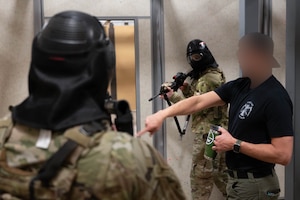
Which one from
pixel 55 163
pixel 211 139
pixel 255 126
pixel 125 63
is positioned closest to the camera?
pixel 55 163

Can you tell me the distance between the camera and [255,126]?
151 cm

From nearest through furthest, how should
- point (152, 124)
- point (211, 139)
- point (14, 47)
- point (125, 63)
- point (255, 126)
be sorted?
point (152, 124) → point (255, 126) → point (211, 139) → point (14, 47) → point (125, 63)

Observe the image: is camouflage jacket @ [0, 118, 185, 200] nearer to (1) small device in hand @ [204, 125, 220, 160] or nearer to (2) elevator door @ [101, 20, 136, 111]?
(1) small device in hand @ [204, 125, 220, 160]

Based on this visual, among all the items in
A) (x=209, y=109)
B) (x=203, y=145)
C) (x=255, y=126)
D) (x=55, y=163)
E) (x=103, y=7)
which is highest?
(x=103, y=7)

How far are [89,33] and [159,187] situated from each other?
424mm

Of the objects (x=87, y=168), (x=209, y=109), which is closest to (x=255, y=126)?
(x=87, y=168)

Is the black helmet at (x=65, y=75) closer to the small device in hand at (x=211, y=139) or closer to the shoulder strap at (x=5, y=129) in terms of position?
the shoulder strap at (x=5, y=129)

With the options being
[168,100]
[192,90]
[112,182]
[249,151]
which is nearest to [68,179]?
[112,182]

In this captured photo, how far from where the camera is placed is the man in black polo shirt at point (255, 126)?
145 cm

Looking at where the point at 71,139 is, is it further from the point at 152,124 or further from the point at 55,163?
the point at 152,124

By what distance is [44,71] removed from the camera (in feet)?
2.62

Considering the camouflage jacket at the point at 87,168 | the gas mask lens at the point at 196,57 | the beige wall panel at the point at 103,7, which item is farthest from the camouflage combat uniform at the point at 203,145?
the camouflage jacket at the point at 87,168

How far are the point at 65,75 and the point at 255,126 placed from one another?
1018 millimetres

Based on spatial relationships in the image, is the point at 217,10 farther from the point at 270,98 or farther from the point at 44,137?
the point at 44,137
